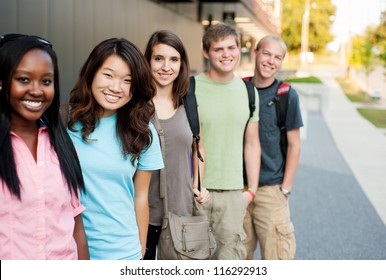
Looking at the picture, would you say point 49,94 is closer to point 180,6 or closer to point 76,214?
point 76,214

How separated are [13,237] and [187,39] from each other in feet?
34.7

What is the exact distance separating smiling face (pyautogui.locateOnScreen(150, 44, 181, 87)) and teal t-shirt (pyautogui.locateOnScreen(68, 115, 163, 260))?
683mm

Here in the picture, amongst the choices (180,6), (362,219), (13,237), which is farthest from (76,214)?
(180,6)

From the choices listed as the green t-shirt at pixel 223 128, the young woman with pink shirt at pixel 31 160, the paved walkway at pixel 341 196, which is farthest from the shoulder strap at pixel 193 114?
the paved walkway at pixel 341 196

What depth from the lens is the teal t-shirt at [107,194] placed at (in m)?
2.44

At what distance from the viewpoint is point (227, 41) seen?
3.62 metres

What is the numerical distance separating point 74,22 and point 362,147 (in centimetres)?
920

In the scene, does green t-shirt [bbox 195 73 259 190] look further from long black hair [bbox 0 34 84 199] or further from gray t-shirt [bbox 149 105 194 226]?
long black hair [bbox 0 34 84 199]

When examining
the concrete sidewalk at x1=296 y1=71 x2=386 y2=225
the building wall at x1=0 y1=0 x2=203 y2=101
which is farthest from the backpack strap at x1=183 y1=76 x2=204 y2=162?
the concrete sidewalk at x1=296 y1=71 x2=386 y2=225

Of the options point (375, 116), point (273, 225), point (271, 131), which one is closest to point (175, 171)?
point (271, 131)

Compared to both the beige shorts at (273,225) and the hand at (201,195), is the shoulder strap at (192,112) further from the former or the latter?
the beige shorts at (273,225)

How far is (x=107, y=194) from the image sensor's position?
2467 millimetres

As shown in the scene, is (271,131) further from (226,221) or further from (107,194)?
(107,194)

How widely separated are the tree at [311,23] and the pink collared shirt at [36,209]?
8019cm
